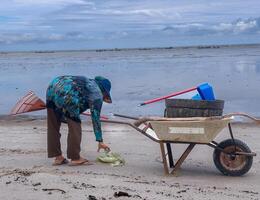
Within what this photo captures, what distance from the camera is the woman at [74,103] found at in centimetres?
738

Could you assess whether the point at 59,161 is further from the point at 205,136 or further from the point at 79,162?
the point at 205,136


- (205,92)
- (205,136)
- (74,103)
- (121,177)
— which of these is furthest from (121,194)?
(205,92)

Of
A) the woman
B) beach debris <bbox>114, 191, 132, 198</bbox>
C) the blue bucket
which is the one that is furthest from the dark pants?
beach debris <bbox>114, 191, 132, 198</bbox>

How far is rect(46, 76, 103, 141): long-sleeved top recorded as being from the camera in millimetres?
7379

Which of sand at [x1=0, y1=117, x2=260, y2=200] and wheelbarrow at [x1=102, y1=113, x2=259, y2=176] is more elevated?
wheelbarrow at [x1=102, y1=113, x2=259, y2=176]

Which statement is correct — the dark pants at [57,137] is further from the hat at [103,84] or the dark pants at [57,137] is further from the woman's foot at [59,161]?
the hat at [103,84]

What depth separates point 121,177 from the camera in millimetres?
7020

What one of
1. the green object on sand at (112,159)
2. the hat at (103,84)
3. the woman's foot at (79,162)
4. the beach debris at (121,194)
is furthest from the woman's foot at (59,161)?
the beach debris at (121,194)

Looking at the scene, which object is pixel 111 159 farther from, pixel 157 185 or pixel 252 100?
pixel 252 100

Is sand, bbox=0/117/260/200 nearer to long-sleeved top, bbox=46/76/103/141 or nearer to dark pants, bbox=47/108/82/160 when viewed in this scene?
dark pants, bbox=47/108/82/160

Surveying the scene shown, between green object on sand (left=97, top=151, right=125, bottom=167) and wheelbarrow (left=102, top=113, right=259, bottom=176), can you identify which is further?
green object on sand (left=97, top=151, right=125, bottom=167)

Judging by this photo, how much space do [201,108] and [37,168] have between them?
7.51 feet

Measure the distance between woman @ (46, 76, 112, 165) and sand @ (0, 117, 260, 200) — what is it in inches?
14.6

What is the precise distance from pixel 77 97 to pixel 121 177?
121cm
